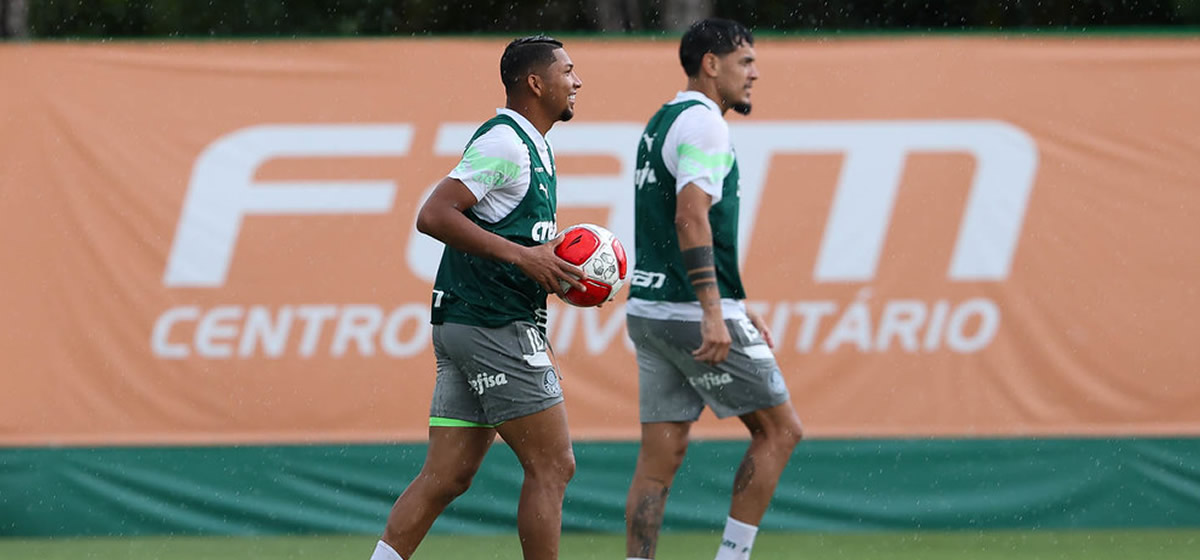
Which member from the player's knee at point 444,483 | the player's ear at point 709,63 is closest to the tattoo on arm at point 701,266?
the player's ear at point 709,63

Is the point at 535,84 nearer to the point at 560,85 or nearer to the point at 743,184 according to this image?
the point at 560,85

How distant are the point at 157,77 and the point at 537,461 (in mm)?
4070

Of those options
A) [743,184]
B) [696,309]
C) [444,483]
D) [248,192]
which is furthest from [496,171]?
[248,192]

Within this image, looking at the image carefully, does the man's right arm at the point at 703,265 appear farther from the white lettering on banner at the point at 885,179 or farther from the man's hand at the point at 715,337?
the white lettering on banner at the point at 885,179

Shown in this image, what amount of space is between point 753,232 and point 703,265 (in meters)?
2.73

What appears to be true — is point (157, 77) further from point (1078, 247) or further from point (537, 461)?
point (1078, 247)

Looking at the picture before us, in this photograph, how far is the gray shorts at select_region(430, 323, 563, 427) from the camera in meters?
5.54

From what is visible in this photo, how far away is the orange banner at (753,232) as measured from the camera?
28.4 ft

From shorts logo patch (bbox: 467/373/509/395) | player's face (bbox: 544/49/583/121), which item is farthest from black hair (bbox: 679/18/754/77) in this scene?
shorts logo patch (bbox: 467/373/509/395)

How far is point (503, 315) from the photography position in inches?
220

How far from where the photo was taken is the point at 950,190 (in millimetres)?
8695

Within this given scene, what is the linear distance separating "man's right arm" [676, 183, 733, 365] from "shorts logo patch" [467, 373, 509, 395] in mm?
840

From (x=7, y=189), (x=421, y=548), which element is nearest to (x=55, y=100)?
(x=7, y=189)

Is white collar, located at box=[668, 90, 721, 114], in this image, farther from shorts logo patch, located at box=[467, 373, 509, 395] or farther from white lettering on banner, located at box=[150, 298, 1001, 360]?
white lettering on banner, located at box=[150, 298, 1001, 360]
